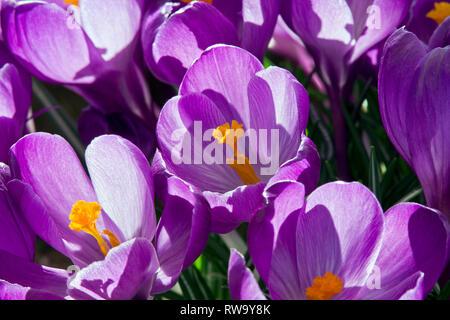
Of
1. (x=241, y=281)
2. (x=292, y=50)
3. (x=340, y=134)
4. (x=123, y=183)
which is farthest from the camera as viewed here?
(x=292, y=50)

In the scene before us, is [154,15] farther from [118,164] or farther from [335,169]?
[335,169]

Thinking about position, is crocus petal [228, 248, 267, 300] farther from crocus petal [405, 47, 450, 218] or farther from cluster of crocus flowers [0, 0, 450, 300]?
crocus petal [405, 47, 450, 218]

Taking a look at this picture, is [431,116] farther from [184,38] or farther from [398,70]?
[184,38]

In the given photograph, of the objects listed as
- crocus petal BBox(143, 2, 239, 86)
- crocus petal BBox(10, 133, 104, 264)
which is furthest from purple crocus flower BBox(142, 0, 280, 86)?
crocus petal BBox(10, 133, 104, 264)

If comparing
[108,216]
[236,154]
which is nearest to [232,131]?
[236,154]

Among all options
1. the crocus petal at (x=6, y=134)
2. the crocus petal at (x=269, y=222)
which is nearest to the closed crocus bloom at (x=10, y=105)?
the crocus petal at (x=6, y=134)
